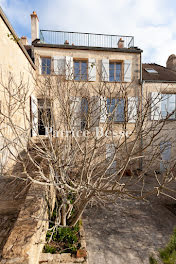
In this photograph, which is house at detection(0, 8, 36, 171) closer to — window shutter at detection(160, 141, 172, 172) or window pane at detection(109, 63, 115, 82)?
window shutter at detection(160, 141, 172, 172)

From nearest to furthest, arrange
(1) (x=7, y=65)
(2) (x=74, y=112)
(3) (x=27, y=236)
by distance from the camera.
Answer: (3) (x=27, y=236) → (2) (x=74, y=112) → (1) (x=7, y=65)

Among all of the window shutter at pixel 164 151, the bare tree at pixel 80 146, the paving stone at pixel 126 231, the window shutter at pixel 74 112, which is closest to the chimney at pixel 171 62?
the window shutter at pixel 164 151

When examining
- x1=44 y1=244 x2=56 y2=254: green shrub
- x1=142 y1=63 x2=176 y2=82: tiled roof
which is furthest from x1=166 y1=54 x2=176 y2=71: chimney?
x1=44 y1=244 x2=56 y2=254: green shrub

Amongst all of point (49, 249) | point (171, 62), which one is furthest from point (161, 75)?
point (49, 249)

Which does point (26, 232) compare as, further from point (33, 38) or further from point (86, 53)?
point (33, 38)

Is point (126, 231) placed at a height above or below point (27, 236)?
below

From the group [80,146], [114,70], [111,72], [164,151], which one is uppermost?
[114,70]

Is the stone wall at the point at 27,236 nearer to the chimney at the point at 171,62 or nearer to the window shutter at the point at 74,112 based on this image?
the window shutter at the point at 74,112

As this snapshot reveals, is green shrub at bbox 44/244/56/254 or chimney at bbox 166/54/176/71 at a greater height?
chimney at bbox 166/54/176/71

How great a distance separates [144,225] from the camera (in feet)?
12.9

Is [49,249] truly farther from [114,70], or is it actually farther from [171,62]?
[171,62]

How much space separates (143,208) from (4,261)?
4.22 meters

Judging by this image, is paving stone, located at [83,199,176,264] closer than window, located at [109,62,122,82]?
Yes

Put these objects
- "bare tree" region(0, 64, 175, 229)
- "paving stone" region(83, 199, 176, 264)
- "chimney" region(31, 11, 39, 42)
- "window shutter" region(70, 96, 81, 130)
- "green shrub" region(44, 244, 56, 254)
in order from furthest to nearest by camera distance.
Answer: "chimney" region(31, 11, 39, 42), "window shutter" region(70, 96, 81, 130), "paving stone" region(83, 199, 176, 264), "green shrub" region(44, 244, 56, 254), "bare tree" region(0, 64, 175, 229)
